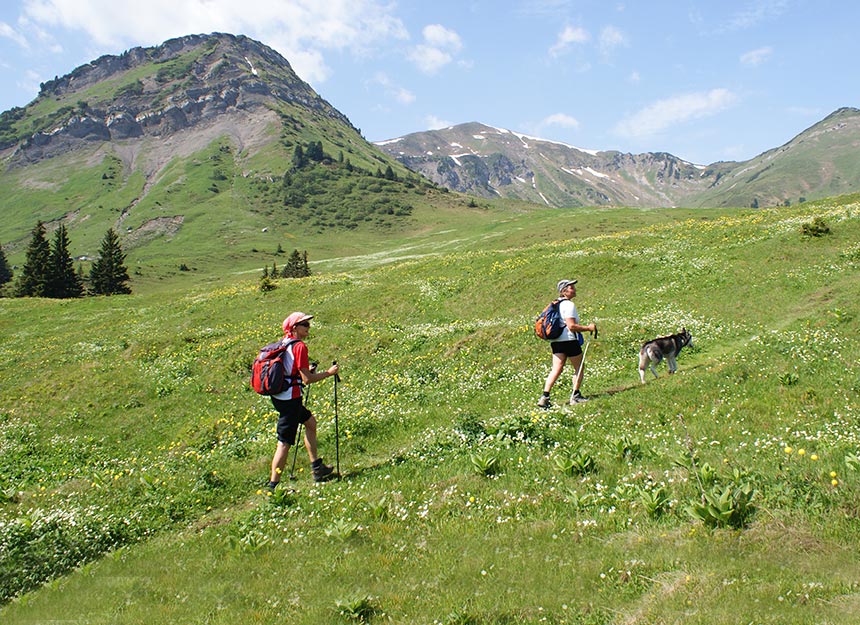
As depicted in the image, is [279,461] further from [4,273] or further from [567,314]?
[4,273]

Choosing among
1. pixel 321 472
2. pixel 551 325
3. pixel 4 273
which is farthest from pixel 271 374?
pixel 4 273

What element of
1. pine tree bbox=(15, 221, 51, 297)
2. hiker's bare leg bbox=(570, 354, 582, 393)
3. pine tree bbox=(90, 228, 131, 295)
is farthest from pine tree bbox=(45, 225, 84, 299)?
hiker's bare leg bbox=(570, 354, 582, 393)

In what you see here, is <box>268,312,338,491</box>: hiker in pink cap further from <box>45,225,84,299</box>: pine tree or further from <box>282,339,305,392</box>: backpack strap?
<box>45,225,84,299</box>: pine tree

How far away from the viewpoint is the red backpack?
35.3 feet

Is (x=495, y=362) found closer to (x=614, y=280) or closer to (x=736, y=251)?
(x=614, y=280)

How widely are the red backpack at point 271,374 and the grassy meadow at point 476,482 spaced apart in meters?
2.17

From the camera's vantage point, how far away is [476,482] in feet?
31.4

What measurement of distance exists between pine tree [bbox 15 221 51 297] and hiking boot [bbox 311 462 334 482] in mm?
83264

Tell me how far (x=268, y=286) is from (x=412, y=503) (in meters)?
36.2

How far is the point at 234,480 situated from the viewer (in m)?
12.5

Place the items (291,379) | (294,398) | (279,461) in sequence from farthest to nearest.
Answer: (279,461) < (294,398) < (291,379)

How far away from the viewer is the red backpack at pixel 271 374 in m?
10.8

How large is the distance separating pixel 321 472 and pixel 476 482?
3.70 m

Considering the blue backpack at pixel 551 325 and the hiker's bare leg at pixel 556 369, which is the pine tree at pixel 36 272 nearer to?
the blue backpack at pixel 551 325
